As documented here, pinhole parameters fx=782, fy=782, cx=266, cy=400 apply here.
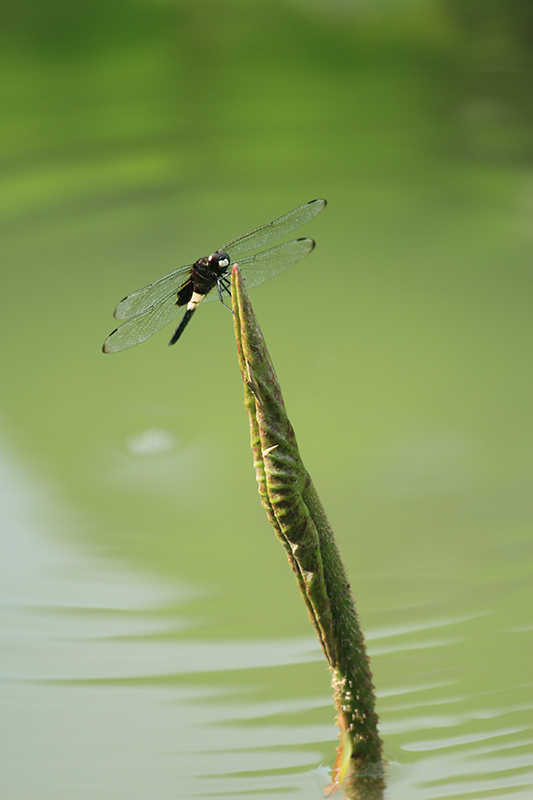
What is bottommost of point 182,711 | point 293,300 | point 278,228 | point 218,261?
point 182,711

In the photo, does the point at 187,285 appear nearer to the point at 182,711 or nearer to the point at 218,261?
the point at 218,261

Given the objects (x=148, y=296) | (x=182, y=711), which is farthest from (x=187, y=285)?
(x=182, y=711)

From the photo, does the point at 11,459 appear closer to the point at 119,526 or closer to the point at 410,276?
the point at 119,526

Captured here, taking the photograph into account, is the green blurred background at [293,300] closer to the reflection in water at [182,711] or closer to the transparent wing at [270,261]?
the reflection in water at [182,711]

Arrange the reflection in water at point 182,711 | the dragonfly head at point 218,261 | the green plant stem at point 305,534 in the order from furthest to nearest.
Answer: the dragonfly head at point 218,261 → the reflection in water at point 182,711 → the green plant stem at point 305,534

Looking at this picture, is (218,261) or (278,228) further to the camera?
(278,228)

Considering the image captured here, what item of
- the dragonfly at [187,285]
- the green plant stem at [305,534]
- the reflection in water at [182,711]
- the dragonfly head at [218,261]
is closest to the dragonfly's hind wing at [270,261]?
the dragonfly at [187,285]
